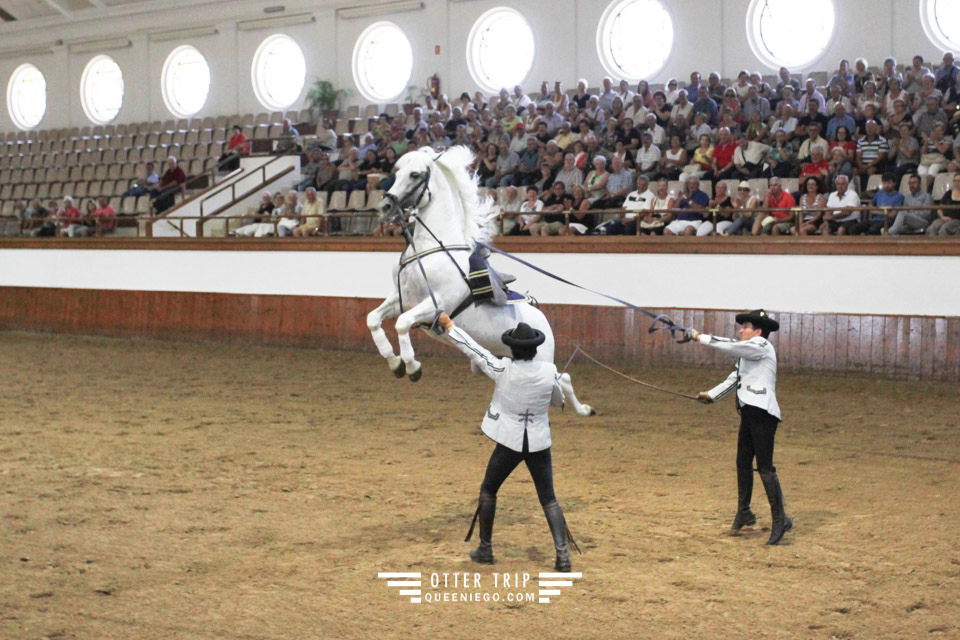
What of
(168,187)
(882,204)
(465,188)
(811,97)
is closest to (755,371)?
(465,188)

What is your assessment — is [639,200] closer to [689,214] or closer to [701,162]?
[689,214]

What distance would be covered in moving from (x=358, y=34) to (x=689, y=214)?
1170 centimetres

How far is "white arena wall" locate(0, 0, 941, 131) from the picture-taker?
53.0ft

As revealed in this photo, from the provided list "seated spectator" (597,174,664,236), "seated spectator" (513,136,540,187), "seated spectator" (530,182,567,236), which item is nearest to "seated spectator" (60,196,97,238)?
"seated spectator" (513,136,540,187)

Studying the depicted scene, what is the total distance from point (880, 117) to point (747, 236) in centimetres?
295

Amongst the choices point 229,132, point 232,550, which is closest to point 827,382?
point 232,550

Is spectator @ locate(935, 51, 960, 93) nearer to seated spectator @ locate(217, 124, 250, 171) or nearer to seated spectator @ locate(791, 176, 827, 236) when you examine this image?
seated spectator @ locate(791, 176, 827, 236)

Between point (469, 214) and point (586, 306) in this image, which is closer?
point (469, 214)

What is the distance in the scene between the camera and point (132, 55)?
24844mm

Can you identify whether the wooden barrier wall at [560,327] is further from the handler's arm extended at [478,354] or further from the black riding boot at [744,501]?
the handler's arm extended at [478,354]

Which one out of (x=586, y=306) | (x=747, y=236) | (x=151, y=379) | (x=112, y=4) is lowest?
(x=151, y=379)

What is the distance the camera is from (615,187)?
13.3 m

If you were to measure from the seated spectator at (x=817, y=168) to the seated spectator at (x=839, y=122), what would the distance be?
0.74m

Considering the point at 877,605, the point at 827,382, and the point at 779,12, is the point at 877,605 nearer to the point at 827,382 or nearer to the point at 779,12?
the point at 827,382
